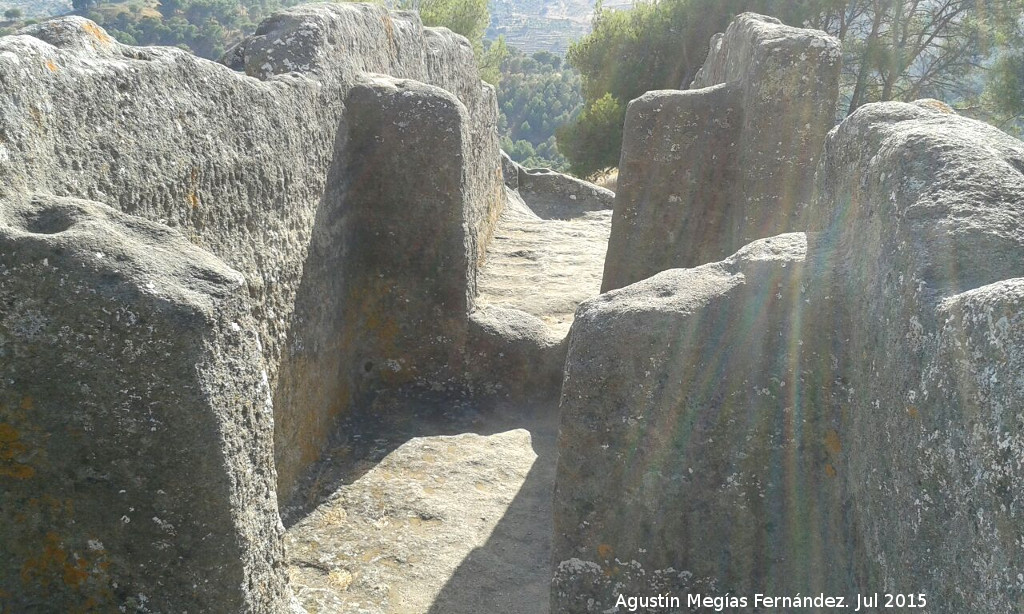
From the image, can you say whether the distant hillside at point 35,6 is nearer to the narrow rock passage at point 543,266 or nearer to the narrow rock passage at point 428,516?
the narrow rock passage at point 543,266

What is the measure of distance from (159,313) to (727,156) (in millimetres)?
3805

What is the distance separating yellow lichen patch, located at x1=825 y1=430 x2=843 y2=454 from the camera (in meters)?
2.27

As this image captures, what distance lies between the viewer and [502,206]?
31.8ft

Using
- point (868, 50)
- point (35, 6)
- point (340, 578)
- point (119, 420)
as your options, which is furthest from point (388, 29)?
point (35, 6)

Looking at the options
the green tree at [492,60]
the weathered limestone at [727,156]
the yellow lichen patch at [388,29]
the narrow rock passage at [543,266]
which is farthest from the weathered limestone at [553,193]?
the green tree at [492,60]

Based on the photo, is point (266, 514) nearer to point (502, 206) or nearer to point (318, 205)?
point (318, 205)

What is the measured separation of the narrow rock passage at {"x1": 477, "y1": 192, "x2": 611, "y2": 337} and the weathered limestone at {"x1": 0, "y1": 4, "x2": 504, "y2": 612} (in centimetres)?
208

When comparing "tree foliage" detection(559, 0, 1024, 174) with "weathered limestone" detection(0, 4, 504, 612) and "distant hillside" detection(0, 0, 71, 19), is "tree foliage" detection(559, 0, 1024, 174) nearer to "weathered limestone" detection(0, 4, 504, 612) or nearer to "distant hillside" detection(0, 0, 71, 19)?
"weathered limestone" detection(0, 4, 504, 612)

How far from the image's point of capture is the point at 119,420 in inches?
82.7

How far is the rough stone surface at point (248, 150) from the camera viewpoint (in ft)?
8.17

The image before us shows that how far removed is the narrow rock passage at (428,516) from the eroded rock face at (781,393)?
57.5 inches

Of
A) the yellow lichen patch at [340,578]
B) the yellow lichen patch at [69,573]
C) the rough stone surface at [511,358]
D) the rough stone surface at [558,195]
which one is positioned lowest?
the yellow lichen patch at [340,578]

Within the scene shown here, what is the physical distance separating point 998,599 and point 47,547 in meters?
2.13

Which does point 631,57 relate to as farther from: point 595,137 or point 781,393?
point 781,393
